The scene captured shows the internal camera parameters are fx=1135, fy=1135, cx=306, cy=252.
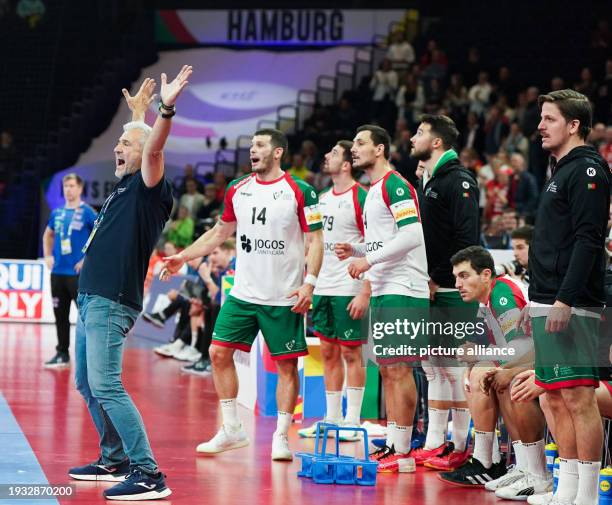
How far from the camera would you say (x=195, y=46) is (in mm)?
26172

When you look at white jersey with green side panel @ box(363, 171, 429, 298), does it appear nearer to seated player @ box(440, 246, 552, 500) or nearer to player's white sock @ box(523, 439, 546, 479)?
seated player @ box(440, 246, 552, 500)

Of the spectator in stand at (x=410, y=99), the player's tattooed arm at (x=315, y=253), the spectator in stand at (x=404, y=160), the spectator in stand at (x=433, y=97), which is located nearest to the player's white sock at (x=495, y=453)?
the player's tattooed arm at (x=315, y=253)

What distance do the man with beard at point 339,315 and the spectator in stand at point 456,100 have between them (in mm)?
10709

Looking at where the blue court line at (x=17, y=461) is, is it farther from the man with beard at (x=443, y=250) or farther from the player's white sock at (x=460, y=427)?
the player's white sock at (x=460, y=427)

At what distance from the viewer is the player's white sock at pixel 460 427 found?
7.54 meters

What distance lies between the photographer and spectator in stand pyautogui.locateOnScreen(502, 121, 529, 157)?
1684 cm

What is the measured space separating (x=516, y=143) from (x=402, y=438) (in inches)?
407

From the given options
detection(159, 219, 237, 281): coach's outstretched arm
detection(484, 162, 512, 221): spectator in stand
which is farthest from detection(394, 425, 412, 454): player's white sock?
detection(484, 162, 512, 221): spectator in stand

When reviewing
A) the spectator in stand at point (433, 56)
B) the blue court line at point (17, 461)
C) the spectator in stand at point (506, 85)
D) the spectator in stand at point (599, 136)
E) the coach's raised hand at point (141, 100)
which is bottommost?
the blue court line at point (17, 461)

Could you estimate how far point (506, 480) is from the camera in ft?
22.2

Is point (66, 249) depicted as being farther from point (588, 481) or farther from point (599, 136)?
point (588, 481)

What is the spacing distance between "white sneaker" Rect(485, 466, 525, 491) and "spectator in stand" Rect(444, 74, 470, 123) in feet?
42.2

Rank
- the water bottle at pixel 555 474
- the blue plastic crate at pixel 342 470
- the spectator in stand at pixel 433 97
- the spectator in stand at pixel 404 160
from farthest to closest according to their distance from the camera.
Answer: the spectator in stand at pixel 433 97, the spectator in stand at pixel 404 160, the blue plastic crate at pixel 342 470, the water bottle at pixel 555 474

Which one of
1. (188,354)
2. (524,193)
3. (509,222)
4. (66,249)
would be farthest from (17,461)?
(524,193)
